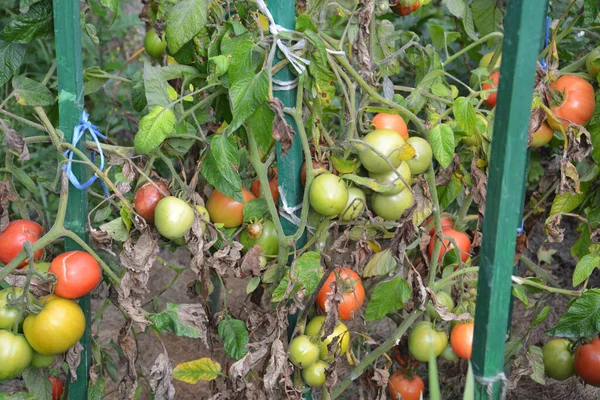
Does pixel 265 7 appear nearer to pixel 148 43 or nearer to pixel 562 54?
pixel 148 43

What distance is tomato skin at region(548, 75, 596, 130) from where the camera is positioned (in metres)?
1.29

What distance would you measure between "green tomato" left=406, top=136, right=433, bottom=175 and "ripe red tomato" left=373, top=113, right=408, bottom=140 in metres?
0.02

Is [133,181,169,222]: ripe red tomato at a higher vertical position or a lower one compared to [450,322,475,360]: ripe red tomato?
higher

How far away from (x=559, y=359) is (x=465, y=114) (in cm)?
64

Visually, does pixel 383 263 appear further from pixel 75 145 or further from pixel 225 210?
pixel 75 145

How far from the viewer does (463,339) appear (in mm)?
1245

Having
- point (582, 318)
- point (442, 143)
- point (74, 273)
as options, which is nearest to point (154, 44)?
point (74, 273)

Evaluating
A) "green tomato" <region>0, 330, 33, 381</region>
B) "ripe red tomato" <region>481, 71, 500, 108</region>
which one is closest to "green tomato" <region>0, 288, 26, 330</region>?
"green tomato" <region>0, 330, 33, 381</region>

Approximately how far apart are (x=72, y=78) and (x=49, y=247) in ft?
1.05

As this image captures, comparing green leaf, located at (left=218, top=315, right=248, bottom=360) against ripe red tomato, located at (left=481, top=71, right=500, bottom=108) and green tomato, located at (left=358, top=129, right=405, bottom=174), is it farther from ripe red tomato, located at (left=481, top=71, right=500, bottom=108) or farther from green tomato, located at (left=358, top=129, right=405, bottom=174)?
ripe red tomato, located at (left=481, top=71, right=500, bottom=108)

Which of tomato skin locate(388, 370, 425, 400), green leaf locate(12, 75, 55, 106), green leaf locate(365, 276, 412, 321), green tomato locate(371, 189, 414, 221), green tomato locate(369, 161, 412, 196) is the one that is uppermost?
green leaf locate(12, 75, 55, 106)

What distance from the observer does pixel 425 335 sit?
1.28 m

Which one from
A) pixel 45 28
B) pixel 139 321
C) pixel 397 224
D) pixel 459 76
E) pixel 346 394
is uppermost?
pixel 45 28

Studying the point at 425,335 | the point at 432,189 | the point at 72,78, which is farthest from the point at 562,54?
the point at 72,78
